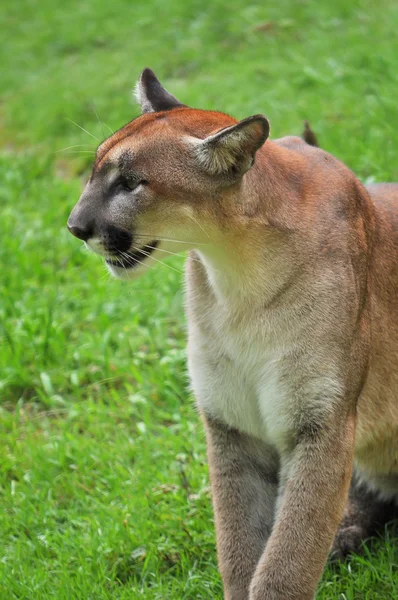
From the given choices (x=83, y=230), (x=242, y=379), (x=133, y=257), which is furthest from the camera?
(x=242, y=379)

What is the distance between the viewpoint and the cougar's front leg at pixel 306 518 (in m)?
3.99

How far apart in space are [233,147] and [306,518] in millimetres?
1481

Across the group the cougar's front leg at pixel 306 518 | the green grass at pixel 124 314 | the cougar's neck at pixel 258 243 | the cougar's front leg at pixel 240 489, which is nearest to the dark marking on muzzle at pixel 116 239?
the cougar's neck at pixel 258 243

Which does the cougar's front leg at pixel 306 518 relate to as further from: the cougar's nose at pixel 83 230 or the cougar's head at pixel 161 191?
the cougar's nose at pixel 83 230

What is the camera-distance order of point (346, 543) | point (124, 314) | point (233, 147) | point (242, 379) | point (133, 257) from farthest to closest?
point (124, 314) < point (346, 543) < point (242, 379) < point (133, 257) < point (233, 147)

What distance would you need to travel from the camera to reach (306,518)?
401cm

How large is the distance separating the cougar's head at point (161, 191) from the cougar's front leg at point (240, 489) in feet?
3.01

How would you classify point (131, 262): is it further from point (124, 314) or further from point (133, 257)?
point (124, 314)

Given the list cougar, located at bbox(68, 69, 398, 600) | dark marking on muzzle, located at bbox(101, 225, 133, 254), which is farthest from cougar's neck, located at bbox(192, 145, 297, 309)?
dark marking on muzzle, located at bbox(101, 225, 133, 254)

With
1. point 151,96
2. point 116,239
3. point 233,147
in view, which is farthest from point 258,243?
point 151,96

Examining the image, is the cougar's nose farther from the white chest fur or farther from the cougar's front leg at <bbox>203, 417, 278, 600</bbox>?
the cougar's front leg at <bbox>203, 417, 278, 600</bbox>

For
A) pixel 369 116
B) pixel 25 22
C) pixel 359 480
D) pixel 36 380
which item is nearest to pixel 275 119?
pixel 369 116

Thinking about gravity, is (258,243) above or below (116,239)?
below

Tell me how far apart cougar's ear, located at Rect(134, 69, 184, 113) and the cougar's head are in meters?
0.40
